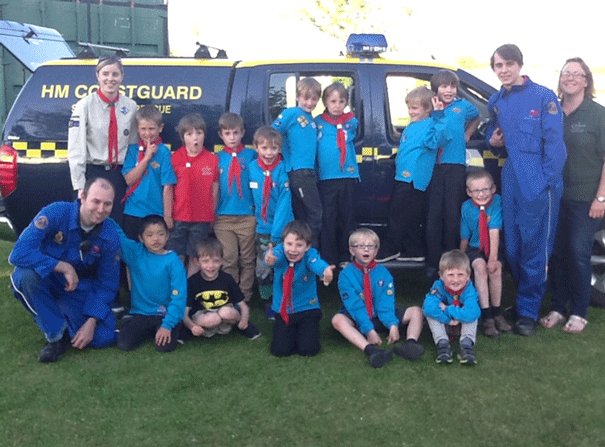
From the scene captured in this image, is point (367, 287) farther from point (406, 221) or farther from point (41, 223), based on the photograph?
point (41, 223)

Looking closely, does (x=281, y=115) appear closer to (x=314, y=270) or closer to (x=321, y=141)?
(x=321, y=141)

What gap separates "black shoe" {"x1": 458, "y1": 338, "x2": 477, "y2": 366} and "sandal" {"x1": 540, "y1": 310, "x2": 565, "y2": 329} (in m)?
0.91

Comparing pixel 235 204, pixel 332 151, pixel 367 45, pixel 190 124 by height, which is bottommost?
pixel 235 204

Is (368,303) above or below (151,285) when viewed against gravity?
below

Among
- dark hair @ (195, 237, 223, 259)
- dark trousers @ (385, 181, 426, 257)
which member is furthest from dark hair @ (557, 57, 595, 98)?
dark hair @ (195, 237, 223, 259)

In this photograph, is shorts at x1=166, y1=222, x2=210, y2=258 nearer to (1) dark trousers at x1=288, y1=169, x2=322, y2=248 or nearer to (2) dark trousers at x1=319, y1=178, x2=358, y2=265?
(1) dark trousers at x1=288, y1=169, x2=322, y2=248

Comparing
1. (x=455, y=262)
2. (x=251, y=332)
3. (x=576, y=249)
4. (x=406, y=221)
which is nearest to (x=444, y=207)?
(x=406, y=221)

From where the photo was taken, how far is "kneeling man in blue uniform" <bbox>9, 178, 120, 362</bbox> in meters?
4.12

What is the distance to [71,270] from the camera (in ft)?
13.7

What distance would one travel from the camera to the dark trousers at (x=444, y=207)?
193 inches

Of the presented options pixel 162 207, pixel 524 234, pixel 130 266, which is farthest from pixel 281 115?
pixel 524 234

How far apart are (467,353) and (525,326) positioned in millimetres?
751

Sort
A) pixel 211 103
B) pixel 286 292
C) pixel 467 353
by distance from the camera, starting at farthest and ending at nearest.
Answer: pixel 211 103
pixel 286 292
pixel 467 353

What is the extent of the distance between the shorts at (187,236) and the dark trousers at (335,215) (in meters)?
0.85
